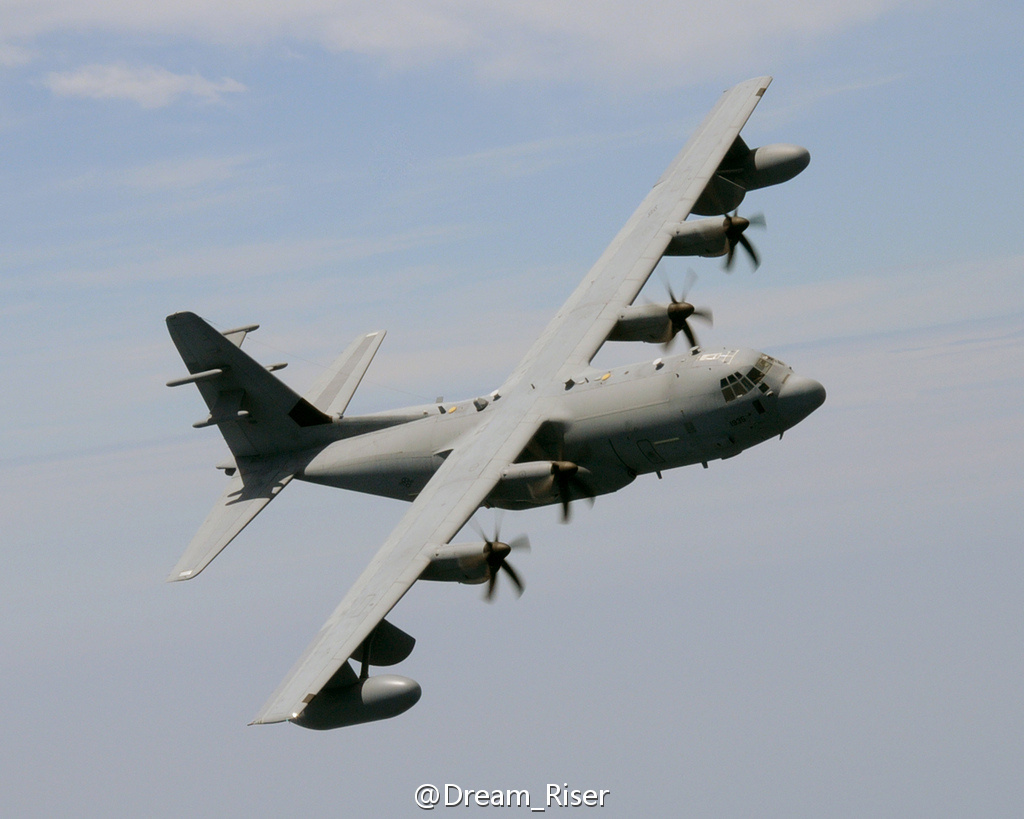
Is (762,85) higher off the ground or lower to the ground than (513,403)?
higher

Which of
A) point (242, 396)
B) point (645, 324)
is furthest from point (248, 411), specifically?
point (645, 324)

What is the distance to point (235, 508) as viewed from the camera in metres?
46.6

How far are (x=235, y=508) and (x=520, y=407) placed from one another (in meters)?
10.6

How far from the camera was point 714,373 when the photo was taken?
4109 cm

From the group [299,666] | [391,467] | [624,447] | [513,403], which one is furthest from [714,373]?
[299,666]

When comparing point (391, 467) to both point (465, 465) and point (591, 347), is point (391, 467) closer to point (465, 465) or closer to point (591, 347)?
point (465, 465)

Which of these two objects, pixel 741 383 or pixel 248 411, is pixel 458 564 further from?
pixel 248 411

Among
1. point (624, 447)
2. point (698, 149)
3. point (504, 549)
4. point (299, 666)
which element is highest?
point (698, 149)

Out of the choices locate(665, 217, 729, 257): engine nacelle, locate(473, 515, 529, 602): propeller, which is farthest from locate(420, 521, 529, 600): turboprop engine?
locate(665, 217, 729, 257): engine nacelle

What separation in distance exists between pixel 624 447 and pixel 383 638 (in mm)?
9268

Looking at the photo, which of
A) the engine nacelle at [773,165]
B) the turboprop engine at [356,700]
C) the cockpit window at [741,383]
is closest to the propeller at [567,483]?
the cockpit window at [741,383]

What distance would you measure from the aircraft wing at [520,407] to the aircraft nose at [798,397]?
6.88 meters

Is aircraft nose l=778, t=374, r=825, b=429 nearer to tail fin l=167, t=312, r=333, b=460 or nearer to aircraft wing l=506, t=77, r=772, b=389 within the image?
aircraft wing l=506, t=77, r=772, b=389

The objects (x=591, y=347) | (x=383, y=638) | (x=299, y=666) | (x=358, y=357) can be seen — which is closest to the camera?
(x=299, y=666)
